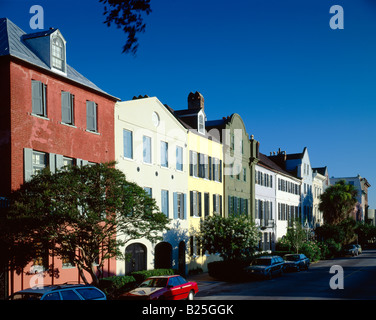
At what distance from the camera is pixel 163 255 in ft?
110

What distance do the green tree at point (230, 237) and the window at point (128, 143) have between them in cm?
A: 939

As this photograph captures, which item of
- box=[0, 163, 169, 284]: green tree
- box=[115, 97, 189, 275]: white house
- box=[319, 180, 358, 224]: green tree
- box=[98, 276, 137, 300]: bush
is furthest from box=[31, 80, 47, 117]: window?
box=[319, 180, 358, 224]: green tree

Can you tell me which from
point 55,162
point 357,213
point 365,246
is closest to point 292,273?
point 55,162

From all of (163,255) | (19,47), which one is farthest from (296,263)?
(19,47)

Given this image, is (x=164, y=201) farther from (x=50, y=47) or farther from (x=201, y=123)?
(x=50, y=47)

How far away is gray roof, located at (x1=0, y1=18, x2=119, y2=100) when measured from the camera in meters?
20.8

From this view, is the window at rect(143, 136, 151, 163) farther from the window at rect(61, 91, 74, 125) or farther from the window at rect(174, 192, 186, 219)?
the window at rect(61, 91, 74, 125)

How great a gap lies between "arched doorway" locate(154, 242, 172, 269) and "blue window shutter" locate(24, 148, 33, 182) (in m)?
14.3

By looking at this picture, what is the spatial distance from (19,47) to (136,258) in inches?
570

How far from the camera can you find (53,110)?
22.8m

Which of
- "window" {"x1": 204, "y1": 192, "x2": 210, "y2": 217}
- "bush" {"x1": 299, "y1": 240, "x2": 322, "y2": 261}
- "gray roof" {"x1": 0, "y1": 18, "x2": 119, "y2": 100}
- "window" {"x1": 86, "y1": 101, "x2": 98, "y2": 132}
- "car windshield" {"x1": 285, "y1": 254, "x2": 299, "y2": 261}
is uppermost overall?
"gray roof" {"x1": 0, "y1": 18, "x2": 119, "y2": 100}
